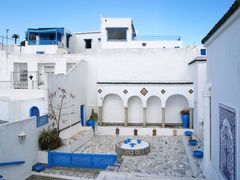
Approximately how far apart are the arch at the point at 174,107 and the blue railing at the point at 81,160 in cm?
790

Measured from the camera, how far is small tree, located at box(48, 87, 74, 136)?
38.0 ft

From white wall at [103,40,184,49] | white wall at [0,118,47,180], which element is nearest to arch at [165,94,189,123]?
white wall at [103,40,184,49]

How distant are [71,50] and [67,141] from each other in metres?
16.6

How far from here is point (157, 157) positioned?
10508 millimetres

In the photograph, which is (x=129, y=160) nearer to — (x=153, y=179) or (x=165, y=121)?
(x=153, y=179)

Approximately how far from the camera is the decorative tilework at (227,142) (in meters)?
4.77

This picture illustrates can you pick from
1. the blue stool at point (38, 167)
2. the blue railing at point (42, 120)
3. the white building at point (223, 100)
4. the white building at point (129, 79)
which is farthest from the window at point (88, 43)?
the white building at point (223, 100)

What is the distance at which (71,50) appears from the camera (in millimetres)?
26281

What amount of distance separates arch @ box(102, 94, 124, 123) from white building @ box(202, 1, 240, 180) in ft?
32.7

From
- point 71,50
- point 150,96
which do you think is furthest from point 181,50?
point 71,50

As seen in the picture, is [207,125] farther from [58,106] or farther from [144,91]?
[144,91]

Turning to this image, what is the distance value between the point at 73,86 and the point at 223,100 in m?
10.3

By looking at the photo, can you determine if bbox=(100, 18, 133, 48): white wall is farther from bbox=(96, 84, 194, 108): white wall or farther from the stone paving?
the stone paving

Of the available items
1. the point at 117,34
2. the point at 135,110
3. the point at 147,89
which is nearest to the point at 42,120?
the point at 147,89
